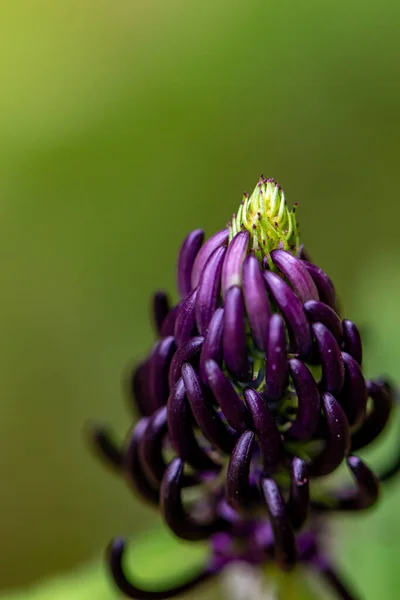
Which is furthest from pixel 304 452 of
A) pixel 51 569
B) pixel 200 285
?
pixel 51 569

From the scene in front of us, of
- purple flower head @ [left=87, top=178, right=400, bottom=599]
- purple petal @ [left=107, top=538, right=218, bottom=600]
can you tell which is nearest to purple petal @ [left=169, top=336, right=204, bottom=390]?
purple flower head @ [left=87, top=178, right=400, bottom=599]

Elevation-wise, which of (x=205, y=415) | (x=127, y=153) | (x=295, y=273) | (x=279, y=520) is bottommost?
(x=279, y=520)

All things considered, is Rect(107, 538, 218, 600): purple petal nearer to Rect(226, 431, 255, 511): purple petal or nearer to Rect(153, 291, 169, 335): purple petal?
Rect(226, 431, 255, 511): purple petal

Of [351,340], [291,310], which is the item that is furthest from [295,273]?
[351,340]

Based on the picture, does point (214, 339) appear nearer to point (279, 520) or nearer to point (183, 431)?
point (183, 431)

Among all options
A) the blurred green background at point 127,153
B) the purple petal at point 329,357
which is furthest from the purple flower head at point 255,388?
the blurred green background at point 127,153

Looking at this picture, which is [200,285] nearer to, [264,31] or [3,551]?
[3,551]

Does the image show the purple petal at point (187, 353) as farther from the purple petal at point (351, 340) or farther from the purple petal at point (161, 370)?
the purple petal at point (351, 340)
